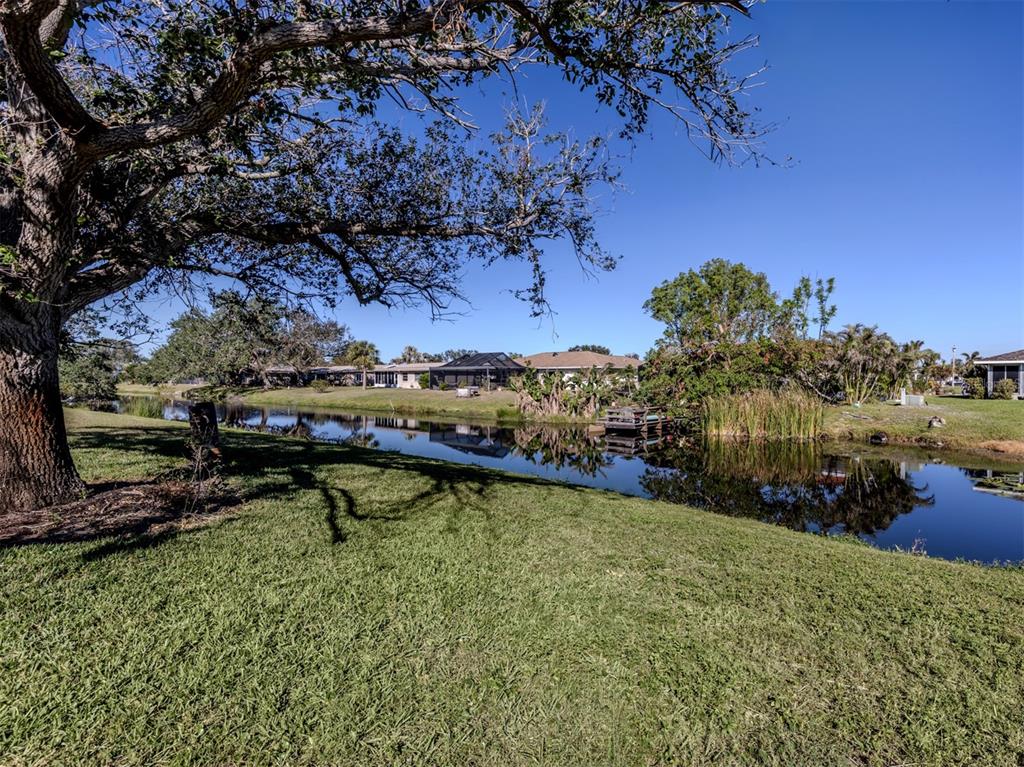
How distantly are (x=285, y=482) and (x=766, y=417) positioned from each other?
1995 cm

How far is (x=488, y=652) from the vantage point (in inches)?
117

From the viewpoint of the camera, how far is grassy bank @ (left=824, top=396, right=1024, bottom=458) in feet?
58.2

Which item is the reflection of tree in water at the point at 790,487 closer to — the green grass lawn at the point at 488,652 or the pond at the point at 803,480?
the pond at the point at 803,480

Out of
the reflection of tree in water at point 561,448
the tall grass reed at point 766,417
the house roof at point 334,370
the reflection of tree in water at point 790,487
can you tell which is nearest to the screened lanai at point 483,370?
the house roof at point 334,370

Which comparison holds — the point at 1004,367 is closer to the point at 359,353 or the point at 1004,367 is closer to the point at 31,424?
the point at 31,424

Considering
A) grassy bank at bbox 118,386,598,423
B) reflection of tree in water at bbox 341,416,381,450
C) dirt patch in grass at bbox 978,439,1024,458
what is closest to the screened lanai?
grassy bank at bbox 118,386,598,423

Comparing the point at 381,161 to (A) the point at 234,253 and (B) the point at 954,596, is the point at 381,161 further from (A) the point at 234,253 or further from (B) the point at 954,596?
(B) the point at 954,596

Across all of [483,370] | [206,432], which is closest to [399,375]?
[483,370]

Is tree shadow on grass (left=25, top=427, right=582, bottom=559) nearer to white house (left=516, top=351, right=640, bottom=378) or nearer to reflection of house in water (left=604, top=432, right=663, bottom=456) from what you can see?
reflection of house in water (left=604, top=432, right=663, bottom=456)

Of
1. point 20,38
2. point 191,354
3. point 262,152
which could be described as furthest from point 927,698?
point 191,354

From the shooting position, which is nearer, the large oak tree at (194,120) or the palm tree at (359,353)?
the large oak tree at (194,120)

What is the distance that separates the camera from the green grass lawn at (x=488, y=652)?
2.29 metres

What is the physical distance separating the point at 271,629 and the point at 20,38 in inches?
163

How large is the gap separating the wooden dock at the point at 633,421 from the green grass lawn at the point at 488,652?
1761 centimetres
